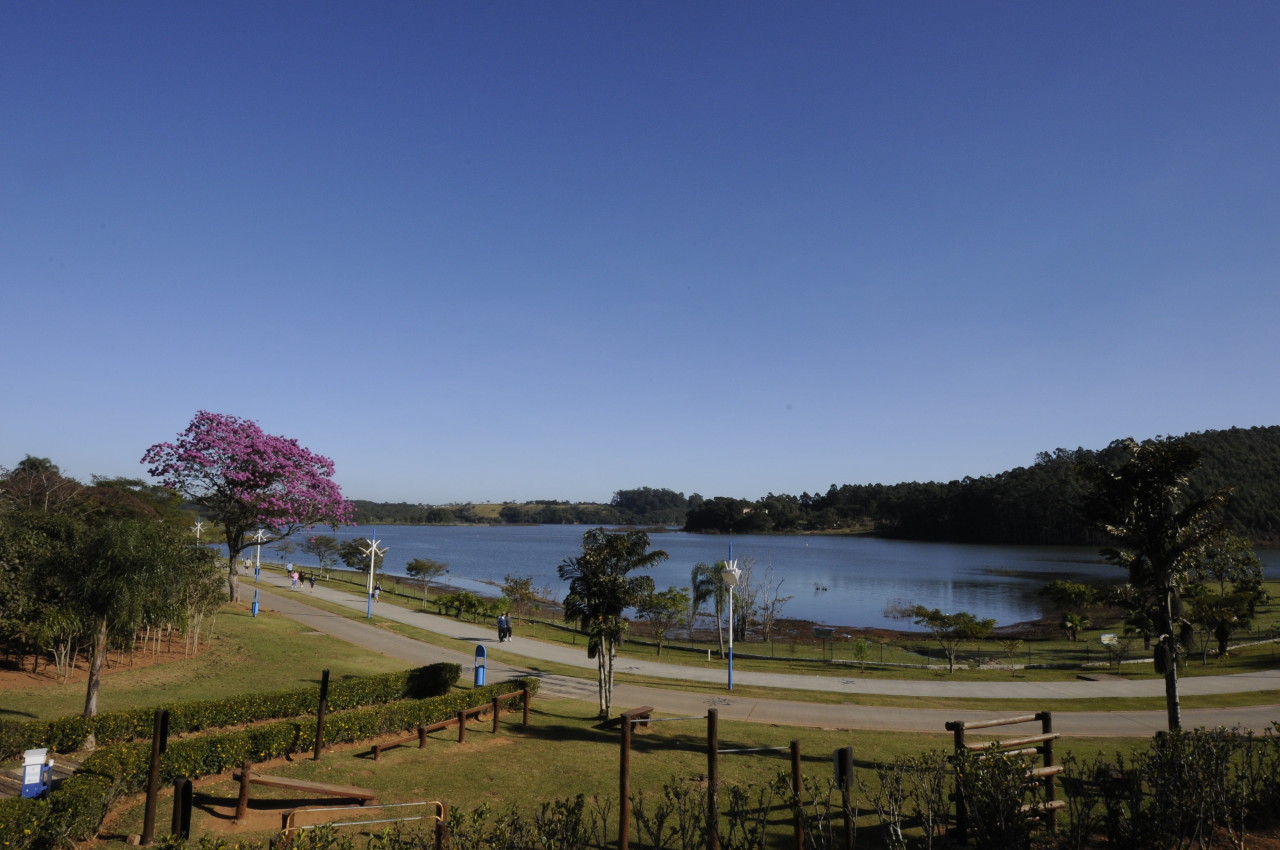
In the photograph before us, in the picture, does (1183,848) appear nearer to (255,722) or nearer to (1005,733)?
(1005,733)

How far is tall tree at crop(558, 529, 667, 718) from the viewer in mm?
18094

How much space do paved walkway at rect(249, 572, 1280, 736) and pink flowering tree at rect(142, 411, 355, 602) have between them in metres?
4.73

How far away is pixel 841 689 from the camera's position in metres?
24.0

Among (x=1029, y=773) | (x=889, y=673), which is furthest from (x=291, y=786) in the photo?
(x=889, y=673)

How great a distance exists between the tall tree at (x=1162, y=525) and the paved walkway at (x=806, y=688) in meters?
4.16

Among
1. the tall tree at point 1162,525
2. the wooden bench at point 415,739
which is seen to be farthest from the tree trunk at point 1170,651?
the wooden bench at point 415,739

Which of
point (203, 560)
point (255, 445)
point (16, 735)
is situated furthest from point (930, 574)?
point (16, 735)

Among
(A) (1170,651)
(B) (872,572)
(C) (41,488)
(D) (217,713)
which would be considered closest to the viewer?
(A) (1170,651)

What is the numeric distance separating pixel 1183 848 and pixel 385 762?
1239cm

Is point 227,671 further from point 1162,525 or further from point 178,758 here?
point 1162,525

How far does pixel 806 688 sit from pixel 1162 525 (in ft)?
40.4

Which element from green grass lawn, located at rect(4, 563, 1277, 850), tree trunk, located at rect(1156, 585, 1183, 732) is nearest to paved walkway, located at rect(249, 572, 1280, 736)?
green grass lawn, located at rect(4, 563, 1277, 850)

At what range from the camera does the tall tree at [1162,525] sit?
48.6 ft

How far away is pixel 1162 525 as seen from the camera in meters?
15.0
